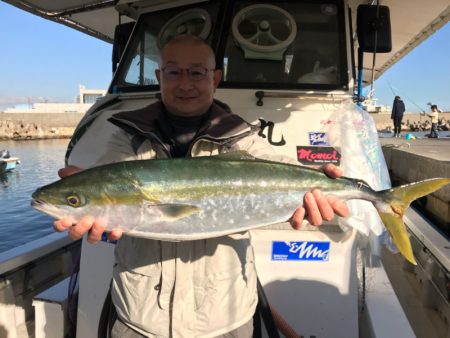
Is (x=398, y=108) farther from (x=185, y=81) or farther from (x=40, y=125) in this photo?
(x=40, y=125)

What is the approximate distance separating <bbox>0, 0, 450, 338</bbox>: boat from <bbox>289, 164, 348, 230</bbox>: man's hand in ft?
3.53

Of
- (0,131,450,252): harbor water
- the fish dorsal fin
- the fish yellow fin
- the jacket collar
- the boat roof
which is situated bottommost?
(0,131,450,252): harbor water

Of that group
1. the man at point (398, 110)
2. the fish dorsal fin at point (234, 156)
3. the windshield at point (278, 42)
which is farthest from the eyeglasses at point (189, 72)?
the man at point (398, 110)

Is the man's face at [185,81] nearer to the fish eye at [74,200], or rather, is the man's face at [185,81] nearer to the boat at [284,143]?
the fish eye at [74,200]

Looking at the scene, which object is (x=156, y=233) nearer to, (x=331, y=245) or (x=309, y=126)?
(x=331, y=245)

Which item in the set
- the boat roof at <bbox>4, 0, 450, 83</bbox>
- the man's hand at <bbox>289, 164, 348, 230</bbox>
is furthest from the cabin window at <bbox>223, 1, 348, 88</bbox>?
the man's hand at <bbox>289, 164, 348, 230</bbox>

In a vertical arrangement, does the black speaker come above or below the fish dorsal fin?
above

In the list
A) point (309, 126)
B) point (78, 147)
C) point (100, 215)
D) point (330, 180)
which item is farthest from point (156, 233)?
point (309, 126)

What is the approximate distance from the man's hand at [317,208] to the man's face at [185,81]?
2.67ft

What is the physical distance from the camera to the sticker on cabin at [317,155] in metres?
3.54

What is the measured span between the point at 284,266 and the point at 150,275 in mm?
1469

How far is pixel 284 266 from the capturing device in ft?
10.6

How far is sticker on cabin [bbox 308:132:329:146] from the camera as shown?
11.8 feet

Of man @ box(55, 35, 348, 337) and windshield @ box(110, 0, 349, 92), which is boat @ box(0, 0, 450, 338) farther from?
man @ box(55, 35, 348, 337)
